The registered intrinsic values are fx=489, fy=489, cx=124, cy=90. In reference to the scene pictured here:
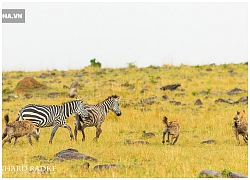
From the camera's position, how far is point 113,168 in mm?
10422

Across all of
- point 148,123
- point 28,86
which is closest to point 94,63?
point 28,86

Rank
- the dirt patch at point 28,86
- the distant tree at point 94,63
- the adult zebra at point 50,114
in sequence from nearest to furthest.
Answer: the adult zebra at point 50,114, the dirt patch at point 28,86, the distant tree at point 94,63

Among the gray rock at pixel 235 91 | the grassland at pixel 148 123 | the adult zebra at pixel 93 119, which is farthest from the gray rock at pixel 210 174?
the gray rock at pixel 235 91

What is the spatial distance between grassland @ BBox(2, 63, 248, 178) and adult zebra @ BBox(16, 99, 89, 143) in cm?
59

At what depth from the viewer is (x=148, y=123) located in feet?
65.4

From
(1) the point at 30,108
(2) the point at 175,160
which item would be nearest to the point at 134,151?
(2) the point at 175,160

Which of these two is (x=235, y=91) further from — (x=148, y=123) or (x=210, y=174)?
(x=210, y=174)

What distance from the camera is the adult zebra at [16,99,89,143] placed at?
1523cm

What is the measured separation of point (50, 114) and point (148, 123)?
556 centimetres

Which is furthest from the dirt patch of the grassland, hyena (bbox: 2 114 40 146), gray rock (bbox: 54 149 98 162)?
gray rock (bbox: 54 149 98 162)

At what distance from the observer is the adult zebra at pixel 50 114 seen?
15.2m

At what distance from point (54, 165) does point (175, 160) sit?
9.60 feet

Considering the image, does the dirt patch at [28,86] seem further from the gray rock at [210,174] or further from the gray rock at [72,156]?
the gray rock at [210,174]

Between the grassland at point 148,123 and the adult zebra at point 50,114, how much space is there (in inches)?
23.2
